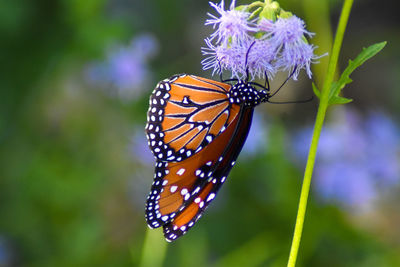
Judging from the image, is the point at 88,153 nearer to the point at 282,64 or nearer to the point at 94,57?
the point at 94,57

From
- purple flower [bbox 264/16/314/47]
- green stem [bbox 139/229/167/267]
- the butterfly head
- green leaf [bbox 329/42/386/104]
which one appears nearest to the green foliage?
green leaf [bbox 329/42/386/104]

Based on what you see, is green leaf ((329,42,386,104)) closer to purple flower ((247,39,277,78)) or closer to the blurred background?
purple flower ((247,39,277,78))

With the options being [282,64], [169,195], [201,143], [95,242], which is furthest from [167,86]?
[95,242]

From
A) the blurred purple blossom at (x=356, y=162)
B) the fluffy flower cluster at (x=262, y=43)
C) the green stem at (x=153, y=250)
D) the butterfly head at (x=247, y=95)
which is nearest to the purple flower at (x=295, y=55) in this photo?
the fluffy flower cluster at (x=262, y=43)

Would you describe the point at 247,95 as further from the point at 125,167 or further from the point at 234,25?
the point at 125,167

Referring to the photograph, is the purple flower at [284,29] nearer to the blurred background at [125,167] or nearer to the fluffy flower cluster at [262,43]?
the fluffy flower cluster at [262,43]

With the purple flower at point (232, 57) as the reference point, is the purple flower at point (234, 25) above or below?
above

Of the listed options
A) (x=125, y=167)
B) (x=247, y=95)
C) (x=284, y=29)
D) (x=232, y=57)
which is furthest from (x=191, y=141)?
(x=125, y=167)
